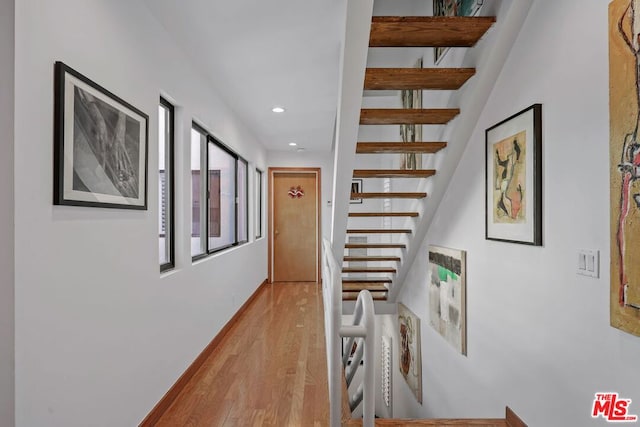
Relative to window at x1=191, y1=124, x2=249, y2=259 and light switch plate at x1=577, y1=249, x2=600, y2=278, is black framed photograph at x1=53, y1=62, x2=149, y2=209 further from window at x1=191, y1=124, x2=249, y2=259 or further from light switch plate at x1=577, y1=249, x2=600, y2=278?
light switch plate at x1=577, y1=249, x2=600, y2=278

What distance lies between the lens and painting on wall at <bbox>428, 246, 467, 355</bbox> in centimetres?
252

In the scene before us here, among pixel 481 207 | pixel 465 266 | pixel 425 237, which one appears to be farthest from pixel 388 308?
pixel 481 207

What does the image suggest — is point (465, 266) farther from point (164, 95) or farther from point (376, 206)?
point (376, 206)

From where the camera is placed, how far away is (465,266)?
8.21 feet

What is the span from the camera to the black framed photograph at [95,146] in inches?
55.9

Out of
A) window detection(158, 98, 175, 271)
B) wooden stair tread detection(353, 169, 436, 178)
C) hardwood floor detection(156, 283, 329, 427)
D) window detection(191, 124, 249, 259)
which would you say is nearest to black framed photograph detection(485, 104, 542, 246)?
wooden stair tread detection(353, 169, 436, 178)

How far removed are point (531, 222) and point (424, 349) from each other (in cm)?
207

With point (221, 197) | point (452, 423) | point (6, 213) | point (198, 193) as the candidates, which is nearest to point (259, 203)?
point (221, 197)

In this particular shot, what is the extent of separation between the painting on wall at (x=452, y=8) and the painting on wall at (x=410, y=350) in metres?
2.36

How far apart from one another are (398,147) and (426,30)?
88 cm

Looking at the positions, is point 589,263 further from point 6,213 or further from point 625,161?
point 6,213

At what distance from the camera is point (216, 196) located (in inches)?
157

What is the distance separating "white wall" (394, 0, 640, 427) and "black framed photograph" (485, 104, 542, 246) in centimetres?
4
